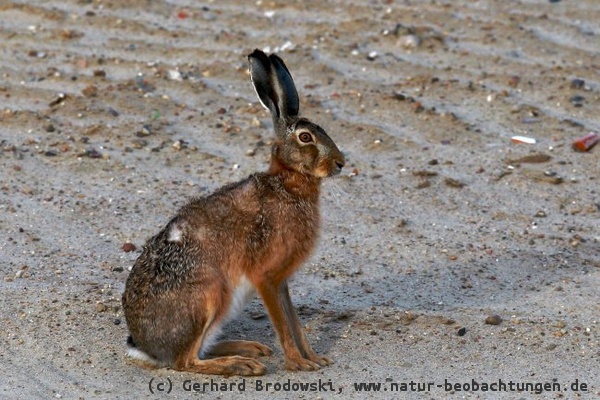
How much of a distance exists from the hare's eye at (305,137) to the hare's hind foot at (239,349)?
1122mm

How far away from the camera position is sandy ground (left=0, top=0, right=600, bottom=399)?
248 inches

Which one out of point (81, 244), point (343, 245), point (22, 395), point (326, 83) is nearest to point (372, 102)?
point (326, 83)

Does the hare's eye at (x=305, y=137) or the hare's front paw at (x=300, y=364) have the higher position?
the hare's eye at (x=305, y=137)

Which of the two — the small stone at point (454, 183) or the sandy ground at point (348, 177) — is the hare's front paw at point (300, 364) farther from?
the small stone at point (454, 183)

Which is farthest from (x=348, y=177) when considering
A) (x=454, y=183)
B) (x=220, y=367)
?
(x=220, y=367)

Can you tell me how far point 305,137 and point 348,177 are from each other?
283 centimetres

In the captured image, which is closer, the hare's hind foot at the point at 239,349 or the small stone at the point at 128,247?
the hare's hind foot at the point at 239,349

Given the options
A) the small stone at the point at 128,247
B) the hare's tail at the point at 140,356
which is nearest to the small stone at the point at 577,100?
the small stone at the point at 128,247

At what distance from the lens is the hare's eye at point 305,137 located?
20.4 ft

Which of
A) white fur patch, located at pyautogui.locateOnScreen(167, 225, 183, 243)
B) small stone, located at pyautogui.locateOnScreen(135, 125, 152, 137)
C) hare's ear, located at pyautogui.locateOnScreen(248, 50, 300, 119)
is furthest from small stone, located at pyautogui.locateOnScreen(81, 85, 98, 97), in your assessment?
white fur patch, located at pyautogui.locateOnScreen(167, 225, 183, 243)

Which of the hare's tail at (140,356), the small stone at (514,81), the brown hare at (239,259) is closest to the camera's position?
the brown hare at (239,259)

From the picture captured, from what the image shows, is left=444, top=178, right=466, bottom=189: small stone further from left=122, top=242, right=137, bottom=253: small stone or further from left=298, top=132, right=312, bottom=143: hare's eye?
left=298, top=132, right=312, bottom=143: hare's eye

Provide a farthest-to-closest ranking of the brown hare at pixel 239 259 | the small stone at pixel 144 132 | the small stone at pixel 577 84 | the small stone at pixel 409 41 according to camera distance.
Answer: the small stone at pixel 409 41, the small stone at pixel 577 84, the small stone at pixel 144 132, the brown hare at pixel 239 259

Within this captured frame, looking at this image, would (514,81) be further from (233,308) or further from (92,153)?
(233,308)
